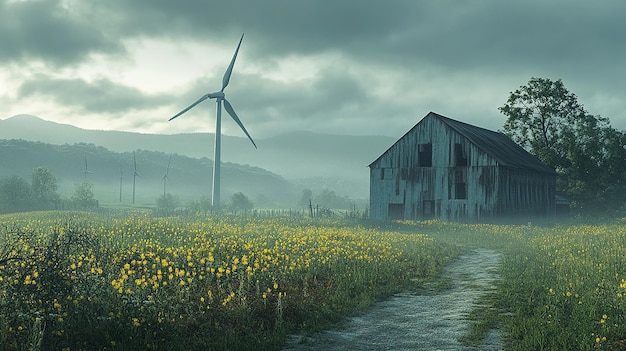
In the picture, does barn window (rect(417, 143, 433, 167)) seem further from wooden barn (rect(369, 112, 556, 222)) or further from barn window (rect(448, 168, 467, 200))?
barn window (rect(448, 168, 467, 200))

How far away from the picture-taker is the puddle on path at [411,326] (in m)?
8.91

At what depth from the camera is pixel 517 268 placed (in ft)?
55.0

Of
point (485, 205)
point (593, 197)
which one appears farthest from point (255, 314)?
point (593, 197)

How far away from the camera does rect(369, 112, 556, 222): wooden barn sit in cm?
4075

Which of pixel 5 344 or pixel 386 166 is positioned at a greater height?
pixel 386 166

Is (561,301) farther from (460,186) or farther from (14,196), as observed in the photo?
(14,196)

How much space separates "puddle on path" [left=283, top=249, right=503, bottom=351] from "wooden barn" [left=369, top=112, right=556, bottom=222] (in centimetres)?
2707

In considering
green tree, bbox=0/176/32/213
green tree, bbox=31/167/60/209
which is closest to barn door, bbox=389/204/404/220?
green tree, bbox=0/176/32/213

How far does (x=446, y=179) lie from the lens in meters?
41.8

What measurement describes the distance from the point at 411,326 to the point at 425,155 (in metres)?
34.0

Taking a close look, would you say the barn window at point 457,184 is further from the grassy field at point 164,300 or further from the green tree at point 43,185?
the green tree at point 43,185

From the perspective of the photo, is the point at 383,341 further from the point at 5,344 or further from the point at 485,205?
the point at 485,205

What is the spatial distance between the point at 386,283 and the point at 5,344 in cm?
948

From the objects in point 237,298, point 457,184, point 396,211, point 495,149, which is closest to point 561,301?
point 237,298
